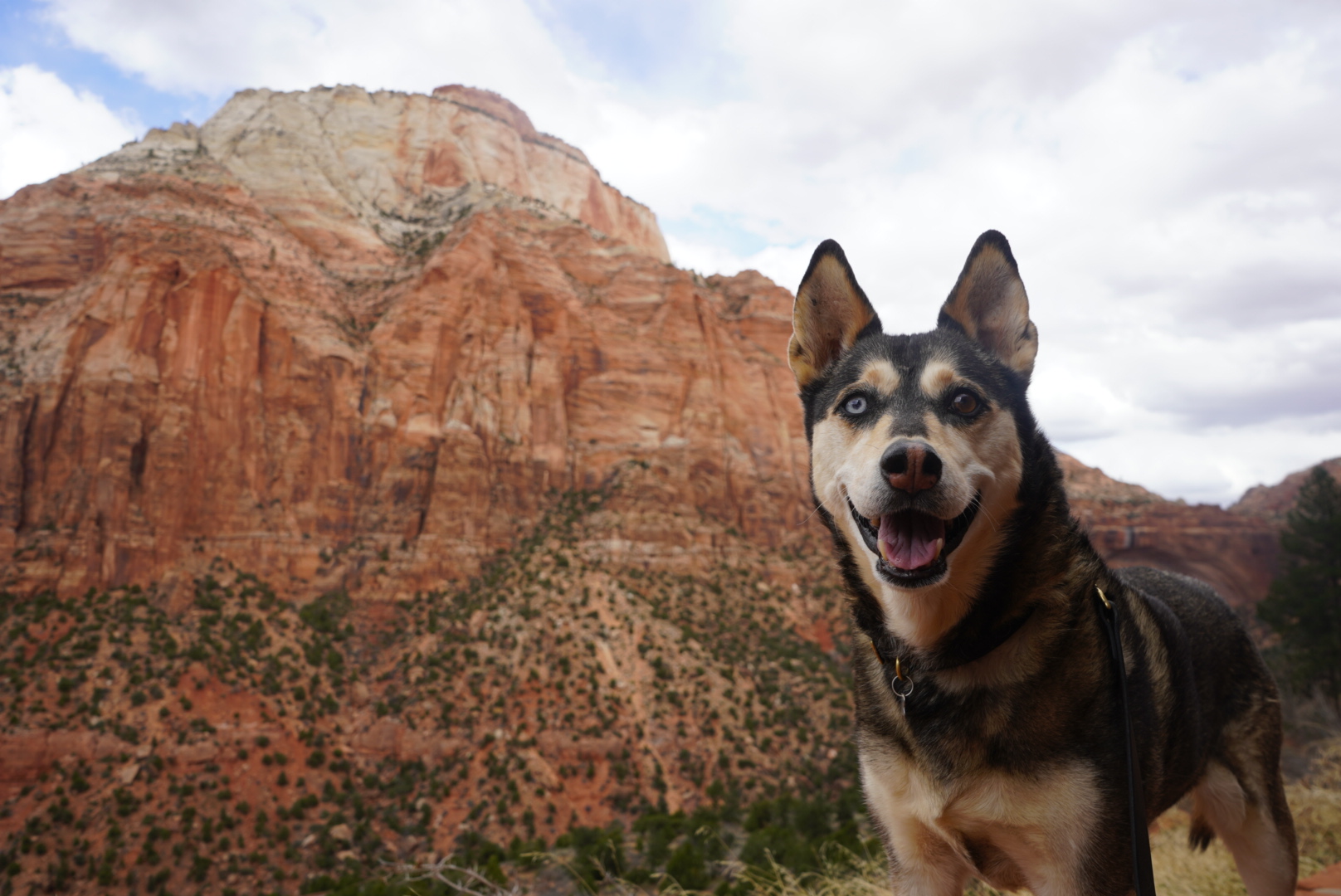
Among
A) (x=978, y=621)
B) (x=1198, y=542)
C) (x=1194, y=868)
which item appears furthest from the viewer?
(x=1198, y=542)

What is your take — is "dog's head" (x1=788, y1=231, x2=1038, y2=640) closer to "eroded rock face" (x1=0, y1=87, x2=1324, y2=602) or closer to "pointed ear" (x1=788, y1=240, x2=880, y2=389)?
"pointed ear" (x1=788, y1=240, x2=880, y2=389)

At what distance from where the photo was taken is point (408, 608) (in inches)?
1638

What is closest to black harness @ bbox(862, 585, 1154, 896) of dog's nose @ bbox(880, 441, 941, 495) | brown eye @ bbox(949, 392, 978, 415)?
dog's nose @ bbox(880, 441, 941, 495)

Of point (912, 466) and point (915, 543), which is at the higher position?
point (912, 466)

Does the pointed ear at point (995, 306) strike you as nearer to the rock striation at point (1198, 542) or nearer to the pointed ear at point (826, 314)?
the pointed ear at point (826, 314)

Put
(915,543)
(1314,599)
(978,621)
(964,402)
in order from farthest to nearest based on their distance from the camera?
(1314,599), (964,402), (978,621), (915,543)

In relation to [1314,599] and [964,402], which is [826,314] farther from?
[1314,599]

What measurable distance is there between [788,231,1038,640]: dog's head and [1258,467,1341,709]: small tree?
39.6 metres

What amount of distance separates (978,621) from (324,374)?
51.5m

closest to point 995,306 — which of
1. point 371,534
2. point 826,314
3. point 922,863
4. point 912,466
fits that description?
point 826,314

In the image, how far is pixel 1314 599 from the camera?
3256cm

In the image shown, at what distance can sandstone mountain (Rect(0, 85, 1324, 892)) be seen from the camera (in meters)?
30.0

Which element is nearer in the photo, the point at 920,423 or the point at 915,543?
the point at 915,543

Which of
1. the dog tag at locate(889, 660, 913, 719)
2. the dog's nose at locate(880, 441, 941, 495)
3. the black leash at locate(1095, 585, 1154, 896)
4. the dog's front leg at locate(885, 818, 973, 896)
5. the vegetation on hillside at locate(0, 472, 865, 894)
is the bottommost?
the vegetation on hillside at locate(0, 472, 865, 894)
